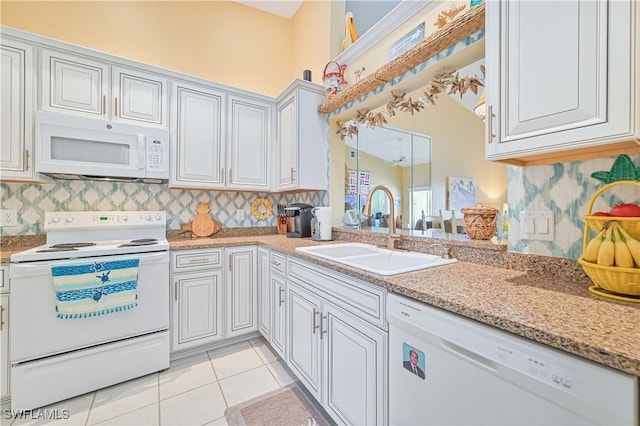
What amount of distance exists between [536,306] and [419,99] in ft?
4.76

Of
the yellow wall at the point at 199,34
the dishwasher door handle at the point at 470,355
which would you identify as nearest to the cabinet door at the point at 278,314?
the dishwasher door handle at the point at 470,355

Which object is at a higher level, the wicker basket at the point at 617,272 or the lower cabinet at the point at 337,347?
the wicker basket at the point at 617,272

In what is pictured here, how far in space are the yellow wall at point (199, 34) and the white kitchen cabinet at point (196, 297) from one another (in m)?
1.89

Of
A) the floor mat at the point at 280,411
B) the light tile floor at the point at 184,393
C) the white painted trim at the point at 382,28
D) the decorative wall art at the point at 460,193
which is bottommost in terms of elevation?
the light tile floor at the point at 184,393

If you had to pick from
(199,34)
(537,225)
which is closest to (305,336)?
(537,225)

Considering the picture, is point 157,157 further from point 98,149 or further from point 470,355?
point 470,355

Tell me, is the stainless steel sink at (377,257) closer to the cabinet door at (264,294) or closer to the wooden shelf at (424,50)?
the cabinet door at (264,294)

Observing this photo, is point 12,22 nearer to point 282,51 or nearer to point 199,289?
point 282,51

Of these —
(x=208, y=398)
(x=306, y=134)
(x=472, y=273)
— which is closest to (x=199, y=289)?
(x=208, y=398)

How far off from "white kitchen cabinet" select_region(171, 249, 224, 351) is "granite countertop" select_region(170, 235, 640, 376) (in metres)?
1.38

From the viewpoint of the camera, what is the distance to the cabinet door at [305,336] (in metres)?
1.50

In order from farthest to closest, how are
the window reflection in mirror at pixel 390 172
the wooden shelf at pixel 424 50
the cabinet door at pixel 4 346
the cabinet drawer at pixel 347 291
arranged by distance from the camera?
the window reflection in mirror at pixel 390 172
the cabinet door at pixel 4 346
the wooden shelf at pixel 424 50
the cabinet drawer at pixel 347 291

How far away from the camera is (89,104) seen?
6.47 ft

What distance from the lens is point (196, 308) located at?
7.00 ft
